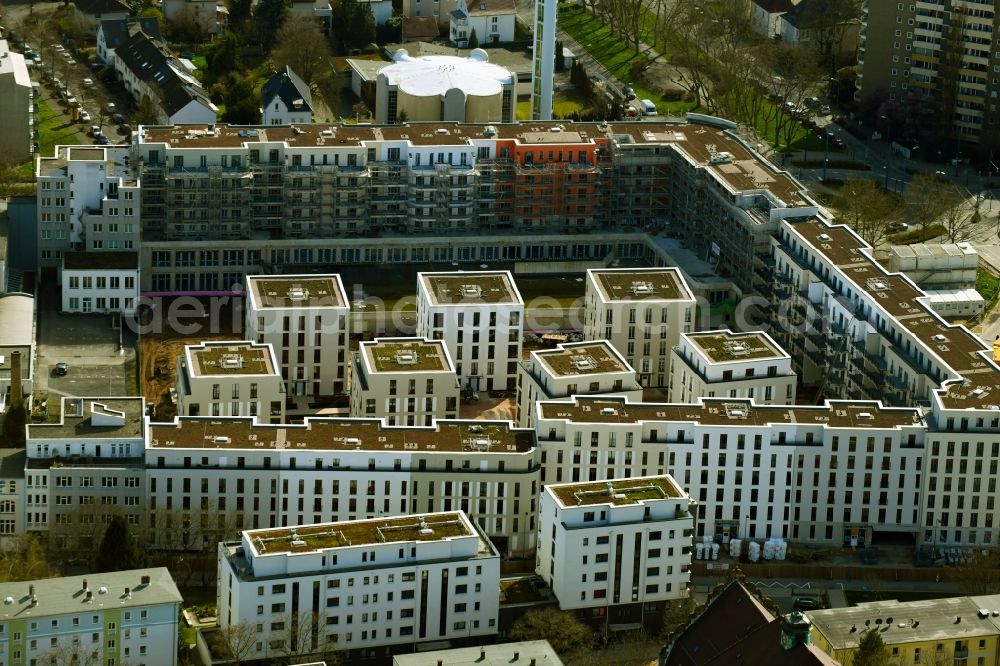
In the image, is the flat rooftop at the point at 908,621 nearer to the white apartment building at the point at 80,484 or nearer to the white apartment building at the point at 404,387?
the white apartment building at the point at 404,387

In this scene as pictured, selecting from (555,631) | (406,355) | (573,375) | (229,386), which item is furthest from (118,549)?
(573,375)

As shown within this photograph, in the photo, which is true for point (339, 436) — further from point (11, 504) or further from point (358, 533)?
point (11, 504)

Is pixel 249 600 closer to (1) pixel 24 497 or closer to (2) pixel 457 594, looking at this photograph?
(2) pixel 457 594

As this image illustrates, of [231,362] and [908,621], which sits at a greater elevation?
[231,362]

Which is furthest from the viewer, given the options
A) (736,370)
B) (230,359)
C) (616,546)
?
(736,370)

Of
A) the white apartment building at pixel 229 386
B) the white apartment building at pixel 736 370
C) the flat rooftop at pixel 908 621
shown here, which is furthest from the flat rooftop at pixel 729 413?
the white apartment building at pixel 229 386


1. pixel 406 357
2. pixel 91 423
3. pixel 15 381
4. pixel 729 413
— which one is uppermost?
pixel 729 413
